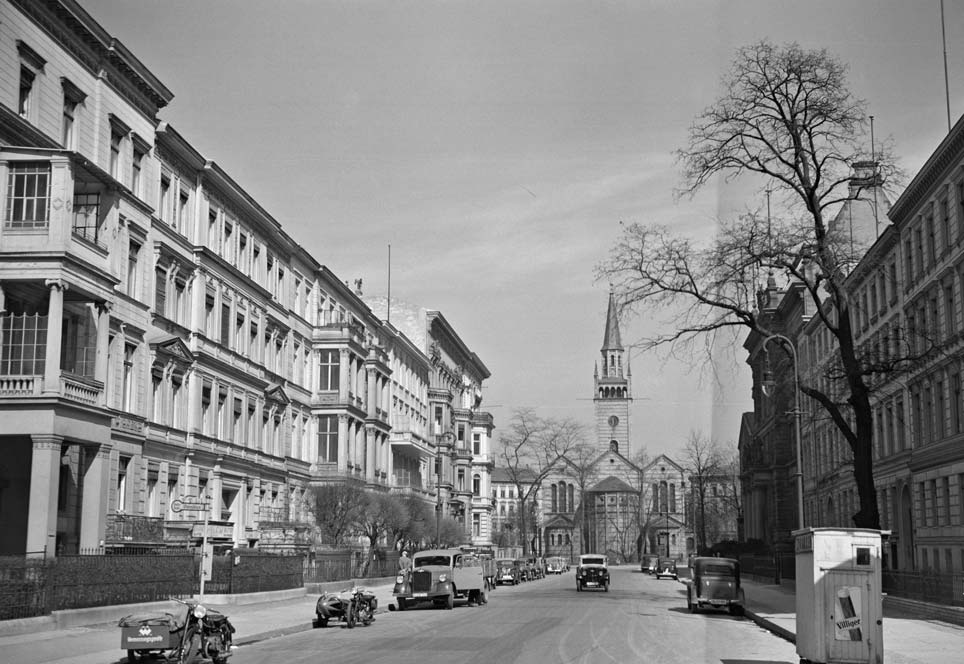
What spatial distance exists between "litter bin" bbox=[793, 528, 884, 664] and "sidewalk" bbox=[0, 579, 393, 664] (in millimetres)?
11152

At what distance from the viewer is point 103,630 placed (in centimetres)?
2548

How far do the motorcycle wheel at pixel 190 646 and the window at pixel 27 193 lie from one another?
53.5ft

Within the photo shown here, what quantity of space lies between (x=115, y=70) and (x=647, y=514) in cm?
15052

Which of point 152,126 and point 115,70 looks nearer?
point 115,70

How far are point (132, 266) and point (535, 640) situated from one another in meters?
22.4

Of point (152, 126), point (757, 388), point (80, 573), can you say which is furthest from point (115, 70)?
point (757, 388)

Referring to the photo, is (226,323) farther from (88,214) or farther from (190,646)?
(190,646)

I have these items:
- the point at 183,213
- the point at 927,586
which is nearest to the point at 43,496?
the point at 183,213

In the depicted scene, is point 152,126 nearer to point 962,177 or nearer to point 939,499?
point 962,177

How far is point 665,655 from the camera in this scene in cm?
2198

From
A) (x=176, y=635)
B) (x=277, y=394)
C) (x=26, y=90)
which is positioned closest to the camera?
(x=176, y=635)

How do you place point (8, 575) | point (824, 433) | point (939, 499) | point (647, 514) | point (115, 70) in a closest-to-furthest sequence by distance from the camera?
point (8, 575) < point (115, 70) < point (939, 499) < point (824, 433) < point (647, 514)

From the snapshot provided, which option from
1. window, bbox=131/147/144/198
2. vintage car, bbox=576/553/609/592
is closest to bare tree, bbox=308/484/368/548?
vintage car, bbox=576/553/609/592

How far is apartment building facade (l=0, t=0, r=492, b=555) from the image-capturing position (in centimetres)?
3106
